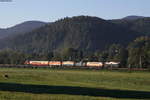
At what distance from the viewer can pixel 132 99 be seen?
28.8 m

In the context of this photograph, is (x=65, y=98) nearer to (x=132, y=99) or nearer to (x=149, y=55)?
(x=132, y=99)

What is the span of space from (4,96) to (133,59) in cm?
12045

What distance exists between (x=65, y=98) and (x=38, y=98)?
1.98 meters

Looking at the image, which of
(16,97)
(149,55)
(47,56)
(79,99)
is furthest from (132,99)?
(47,56)

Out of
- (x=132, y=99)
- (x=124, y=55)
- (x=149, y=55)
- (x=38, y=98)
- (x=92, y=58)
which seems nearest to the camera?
(x=38, y=98)

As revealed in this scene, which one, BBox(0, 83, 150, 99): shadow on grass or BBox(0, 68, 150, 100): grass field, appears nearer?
BBox(0, 68, 150, 100): grass field

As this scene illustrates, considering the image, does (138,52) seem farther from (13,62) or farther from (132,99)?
(132,99)

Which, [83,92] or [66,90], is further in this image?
[66,90]

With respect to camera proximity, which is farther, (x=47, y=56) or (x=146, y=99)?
(x=47, y=56)

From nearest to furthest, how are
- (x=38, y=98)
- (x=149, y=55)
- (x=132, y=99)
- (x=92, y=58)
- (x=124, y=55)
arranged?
(x=38, y=98) < (x=132, y=99) < (x=149, y=55) < (x=124, y=55) < (x=92, y=58)

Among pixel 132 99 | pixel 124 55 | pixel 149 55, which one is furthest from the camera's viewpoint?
pixel 124 55

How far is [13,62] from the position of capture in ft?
599

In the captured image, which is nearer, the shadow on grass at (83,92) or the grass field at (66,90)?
the grass field at (66,90)

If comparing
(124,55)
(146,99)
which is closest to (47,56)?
(124,55)
